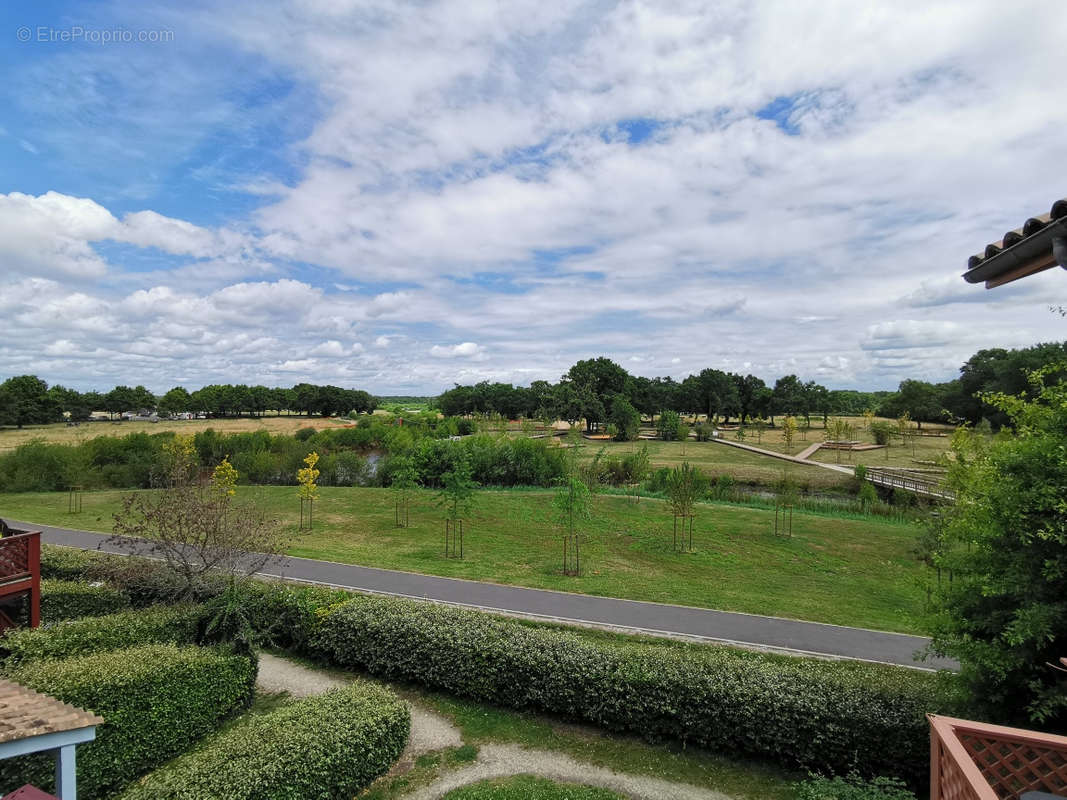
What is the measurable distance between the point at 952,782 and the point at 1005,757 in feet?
2.30

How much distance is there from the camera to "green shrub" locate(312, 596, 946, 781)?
7848mm

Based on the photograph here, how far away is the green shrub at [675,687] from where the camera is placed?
7848 millimetres

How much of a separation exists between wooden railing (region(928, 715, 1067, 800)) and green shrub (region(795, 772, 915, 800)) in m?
2.41

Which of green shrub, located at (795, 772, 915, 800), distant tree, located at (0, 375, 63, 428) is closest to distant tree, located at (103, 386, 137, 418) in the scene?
distant tree, located at (0, 375, 63, 428)

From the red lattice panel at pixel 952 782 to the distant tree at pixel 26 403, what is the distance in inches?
3382

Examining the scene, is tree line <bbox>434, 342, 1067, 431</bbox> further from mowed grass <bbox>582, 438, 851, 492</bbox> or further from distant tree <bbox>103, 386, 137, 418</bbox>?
distant tree <bbox>103, 386, 137, 418</bbox>

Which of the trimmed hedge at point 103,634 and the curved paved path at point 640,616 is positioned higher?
the trimmed hedge at point 103,634

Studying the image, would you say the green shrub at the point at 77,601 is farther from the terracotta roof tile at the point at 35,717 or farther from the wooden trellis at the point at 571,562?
the wooden trellis at the point at 571,562

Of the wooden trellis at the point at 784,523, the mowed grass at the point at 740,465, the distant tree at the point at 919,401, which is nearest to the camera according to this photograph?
the wooden trellis at the point at 784,523

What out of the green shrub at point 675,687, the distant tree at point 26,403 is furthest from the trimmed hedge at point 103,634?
the distant tree at point 26,403

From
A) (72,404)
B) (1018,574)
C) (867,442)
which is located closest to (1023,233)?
(1018,574)

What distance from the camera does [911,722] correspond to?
25.1 feet

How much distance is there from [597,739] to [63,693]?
8233mm

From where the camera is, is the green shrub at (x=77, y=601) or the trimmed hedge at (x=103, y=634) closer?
the trimmed hedge at (x=103, y=634)
